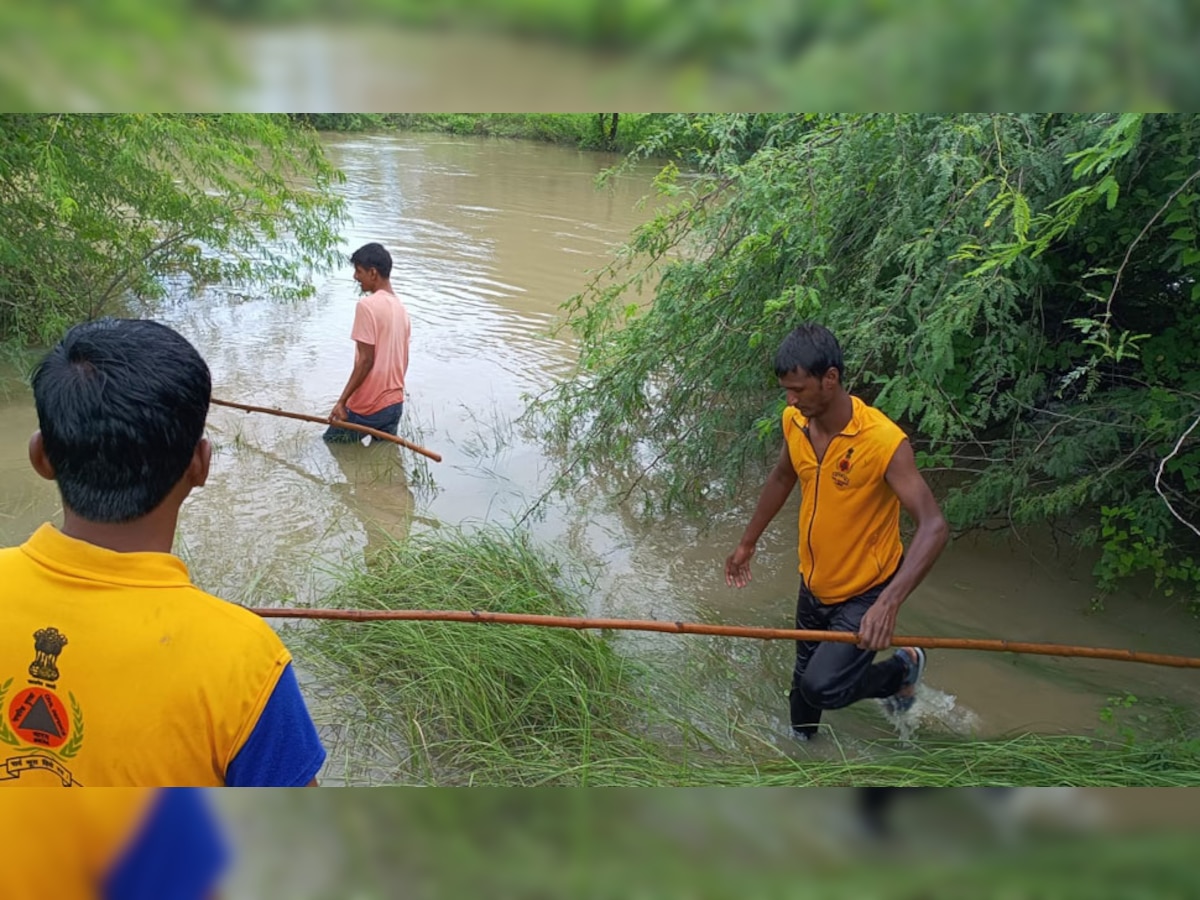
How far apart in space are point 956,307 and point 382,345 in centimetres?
346

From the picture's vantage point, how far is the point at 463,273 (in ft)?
35.3

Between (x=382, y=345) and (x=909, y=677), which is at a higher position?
(x=382, y=345)

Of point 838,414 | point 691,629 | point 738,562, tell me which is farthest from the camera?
point 738,562

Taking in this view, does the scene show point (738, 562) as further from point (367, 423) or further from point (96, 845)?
point (367, 423)

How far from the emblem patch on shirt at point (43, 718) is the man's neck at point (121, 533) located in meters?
0.14

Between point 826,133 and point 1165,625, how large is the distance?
9.80 ft

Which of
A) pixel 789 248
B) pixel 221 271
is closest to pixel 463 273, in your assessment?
pixel 221 271

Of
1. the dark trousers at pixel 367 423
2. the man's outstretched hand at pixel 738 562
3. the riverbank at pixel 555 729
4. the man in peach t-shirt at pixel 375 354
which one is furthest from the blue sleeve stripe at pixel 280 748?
the dark trousers at pixel 367 423

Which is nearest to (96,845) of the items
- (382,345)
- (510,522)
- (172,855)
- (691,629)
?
(172,855)

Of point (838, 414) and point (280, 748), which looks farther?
point (838, 414)

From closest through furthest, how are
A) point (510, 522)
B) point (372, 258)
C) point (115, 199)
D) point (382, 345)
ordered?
point (372, 258), point (510, 522), point (382, 345), point (115, 199)

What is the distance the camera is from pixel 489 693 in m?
3.28

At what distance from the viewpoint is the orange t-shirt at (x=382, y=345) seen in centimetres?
545
